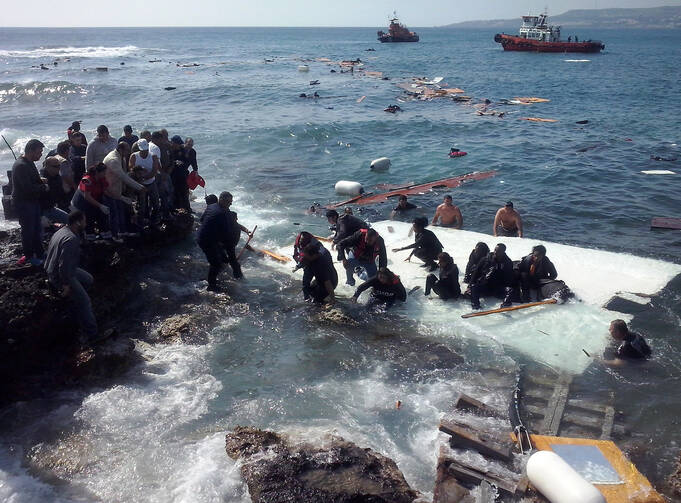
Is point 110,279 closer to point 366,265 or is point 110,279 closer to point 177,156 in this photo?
point 177,156

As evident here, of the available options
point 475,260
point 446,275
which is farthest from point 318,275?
point 475,260

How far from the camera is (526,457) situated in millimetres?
6395

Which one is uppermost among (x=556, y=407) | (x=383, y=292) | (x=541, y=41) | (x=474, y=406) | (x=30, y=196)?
(x=541, y=41)

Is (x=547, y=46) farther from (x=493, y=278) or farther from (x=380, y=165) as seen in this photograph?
(x=493, y=278)

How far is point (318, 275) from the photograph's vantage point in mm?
10047

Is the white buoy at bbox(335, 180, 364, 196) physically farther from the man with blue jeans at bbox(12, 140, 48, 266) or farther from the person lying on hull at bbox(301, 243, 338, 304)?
the man with blue jeans at bbox(12, 140, 48, 266)

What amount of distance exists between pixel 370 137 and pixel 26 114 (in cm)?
2368

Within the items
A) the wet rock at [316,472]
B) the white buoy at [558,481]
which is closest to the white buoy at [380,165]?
the wet rock at [316,472]

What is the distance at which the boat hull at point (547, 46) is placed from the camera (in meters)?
Result: 79.8

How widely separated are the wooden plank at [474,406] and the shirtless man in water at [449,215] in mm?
8024

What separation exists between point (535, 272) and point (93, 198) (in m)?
8.51

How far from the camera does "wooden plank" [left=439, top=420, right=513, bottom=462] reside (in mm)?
6395

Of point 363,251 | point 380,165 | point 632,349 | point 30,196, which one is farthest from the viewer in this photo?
point 380,165

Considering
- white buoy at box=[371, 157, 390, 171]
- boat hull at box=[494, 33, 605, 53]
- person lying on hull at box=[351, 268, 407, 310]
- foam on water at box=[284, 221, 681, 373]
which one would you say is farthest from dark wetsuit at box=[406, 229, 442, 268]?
boat hull at box=[494, 33, 605, 53]
